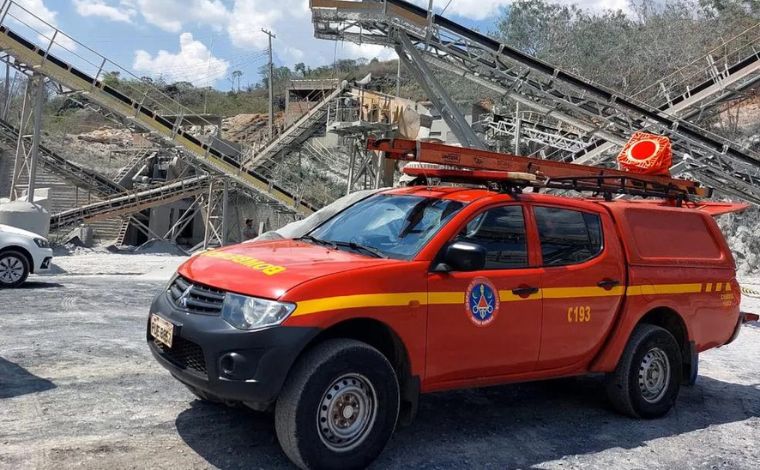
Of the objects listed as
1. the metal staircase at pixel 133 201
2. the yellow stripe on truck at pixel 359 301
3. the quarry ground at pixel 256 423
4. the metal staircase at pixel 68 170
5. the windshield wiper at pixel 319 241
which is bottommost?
the quarry ground at pixel 256 423

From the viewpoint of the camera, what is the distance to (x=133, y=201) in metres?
27.7

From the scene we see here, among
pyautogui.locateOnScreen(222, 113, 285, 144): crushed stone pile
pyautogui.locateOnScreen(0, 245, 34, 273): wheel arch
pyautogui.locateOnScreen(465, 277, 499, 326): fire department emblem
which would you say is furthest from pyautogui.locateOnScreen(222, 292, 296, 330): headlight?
pyautogui.locateOnScreen(222, 113, 285, 144): crushed stone pile

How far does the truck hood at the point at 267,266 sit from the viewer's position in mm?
3986

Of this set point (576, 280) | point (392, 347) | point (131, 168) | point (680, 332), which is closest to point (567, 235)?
point (576, 280)

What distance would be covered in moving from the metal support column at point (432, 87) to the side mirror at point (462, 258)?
1567 cm

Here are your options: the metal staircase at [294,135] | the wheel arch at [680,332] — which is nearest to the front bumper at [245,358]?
the wheel arch at [680,332]

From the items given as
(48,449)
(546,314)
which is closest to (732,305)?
(546,314)

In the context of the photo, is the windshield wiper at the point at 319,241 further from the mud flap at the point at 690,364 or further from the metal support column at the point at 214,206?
the metal support column at the point at 214,206

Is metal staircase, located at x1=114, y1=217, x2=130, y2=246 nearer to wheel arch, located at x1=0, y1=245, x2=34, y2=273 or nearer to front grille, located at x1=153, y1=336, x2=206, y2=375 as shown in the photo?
wheel arch, located at x1=0, y1=245, x2=34, y2=273

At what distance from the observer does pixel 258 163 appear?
30000mm

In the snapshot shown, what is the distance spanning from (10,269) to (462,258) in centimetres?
996

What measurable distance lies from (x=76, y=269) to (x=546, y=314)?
42.6 feet

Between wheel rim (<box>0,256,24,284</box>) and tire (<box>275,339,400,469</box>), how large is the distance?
9.45m

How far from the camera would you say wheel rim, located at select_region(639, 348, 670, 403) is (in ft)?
18.9
